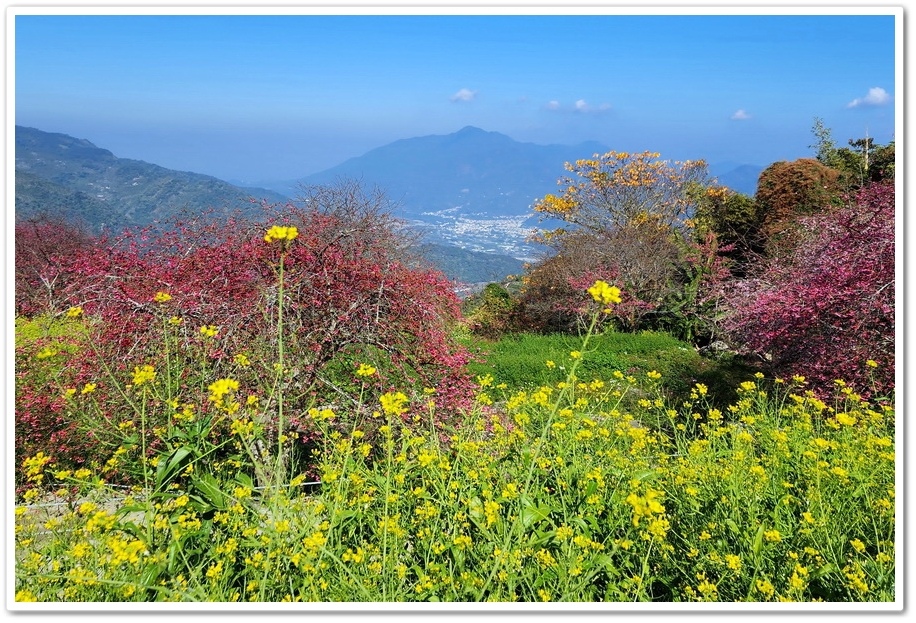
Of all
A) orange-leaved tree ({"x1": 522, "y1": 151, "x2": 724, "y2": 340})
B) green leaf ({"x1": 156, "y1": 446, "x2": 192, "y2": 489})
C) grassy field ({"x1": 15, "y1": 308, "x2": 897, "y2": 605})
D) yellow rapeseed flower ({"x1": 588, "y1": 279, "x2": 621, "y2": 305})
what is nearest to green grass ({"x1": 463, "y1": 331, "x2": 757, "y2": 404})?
orange-leaved tree ({"x1": 522, "y1": 151, "x2": 724, "y2": 340})

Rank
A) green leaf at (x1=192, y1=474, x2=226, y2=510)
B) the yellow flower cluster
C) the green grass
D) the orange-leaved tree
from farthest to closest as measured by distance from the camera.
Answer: the orange-leaved tree, the green grass, green leaf at (x1=192, y1=474, x2=226, y2=510), the yellow flower cluster

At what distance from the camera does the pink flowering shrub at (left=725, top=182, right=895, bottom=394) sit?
3826 millimetres

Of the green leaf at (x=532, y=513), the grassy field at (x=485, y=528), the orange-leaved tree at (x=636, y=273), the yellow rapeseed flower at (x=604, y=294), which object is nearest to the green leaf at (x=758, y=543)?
the grassy field at (x=485, y=528)

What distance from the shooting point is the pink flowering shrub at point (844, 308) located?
12.6 ft

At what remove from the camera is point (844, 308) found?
4.08 m

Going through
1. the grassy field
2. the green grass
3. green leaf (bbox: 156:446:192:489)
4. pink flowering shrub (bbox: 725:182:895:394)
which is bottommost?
the green grass

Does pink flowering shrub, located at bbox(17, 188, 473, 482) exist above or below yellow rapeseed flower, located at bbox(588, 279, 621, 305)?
below

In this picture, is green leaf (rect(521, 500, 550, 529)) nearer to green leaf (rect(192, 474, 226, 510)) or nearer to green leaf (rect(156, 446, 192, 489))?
green leaf (rect(192, 474, 226, 510))

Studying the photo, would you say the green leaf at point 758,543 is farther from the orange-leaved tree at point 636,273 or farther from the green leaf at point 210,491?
the orange-leaved tree at point 636,273

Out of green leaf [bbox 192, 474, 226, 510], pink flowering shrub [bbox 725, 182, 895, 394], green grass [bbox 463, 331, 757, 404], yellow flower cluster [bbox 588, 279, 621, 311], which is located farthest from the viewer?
green grass [bbox 463, 331, 757, 404]

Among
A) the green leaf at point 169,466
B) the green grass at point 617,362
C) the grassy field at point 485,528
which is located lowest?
the green grass at point 617,362

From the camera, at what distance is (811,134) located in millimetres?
17281

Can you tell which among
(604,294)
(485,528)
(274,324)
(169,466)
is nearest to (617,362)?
(274,324)

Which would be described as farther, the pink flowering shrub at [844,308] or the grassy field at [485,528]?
the pink flowering shrub at [844,308]
